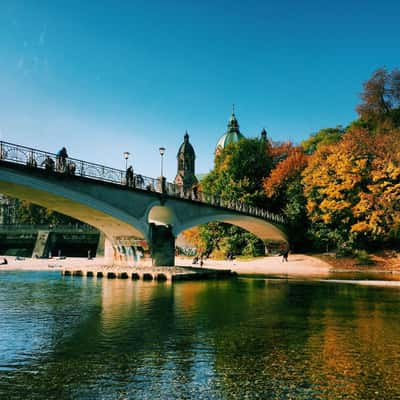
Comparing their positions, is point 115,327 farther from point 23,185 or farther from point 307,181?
point 307,181

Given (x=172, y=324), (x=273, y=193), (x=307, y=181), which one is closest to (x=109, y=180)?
(x=172, y=324)

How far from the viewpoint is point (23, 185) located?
2658 cm

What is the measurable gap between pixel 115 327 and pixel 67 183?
16721 millimetres

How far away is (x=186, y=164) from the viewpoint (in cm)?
14950

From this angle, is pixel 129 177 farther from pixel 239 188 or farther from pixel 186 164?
pixel 186 164

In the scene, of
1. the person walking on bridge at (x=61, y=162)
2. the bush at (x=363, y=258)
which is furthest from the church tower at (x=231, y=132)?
the person walking on bridge at (x=61, y=162)

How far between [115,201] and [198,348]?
22767 millimetres

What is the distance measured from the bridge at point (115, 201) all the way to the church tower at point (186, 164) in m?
96.7

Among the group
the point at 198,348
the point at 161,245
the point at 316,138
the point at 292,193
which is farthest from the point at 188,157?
the point at 198,348

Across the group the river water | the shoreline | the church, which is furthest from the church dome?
the river water

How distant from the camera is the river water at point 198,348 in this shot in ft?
28.8

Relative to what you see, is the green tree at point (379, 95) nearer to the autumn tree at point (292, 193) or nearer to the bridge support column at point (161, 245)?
the autumn tree at point (292, 193)

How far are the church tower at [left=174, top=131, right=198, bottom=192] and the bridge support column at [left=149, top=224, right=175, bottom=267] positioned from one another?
107 meters

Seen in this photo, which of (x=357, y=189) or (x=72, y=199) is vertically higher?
(x=357, y=189)
